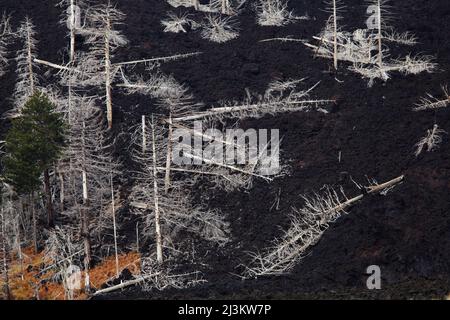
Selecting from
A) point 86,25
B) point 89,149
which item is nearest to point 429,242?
point 89,149

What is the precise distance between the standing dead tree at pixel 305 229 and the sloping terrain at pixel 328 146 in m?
0.40

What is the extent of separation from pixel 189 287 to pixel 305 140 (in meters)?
9.70

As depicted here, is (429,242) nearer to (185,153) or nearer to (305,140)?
(305,140)

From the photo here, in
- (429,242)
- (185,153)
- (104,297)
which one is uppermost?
(185,153)

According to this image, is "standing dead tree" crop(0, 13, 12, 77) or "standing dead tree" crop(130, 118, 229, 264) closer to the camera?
"standing dead tree" crop(130, 118, 229, 264)

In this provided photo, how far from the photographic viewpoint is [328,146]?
34.2 metres

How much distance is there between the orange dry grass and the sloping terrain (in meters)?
1.58

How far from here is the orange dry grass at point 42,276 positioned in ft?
98.1

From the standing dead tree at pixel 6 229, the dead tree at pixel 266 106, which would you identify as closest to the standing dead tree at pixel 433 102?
the dead tree at pixel 266 106

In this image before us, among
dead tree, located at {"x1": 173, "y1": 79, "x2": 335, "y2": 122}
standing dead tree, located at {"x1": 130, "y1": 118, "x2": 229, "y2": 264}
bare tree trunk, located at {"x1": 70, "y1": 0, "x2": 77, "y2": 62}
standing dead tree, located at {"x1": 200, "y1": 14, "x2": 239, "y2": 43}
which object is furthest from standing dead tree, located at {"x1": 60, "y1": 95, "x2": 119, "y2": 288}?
standing dead tree, located at {"x1": 200, "y1": 14, "x2": 239, "y2": 43}

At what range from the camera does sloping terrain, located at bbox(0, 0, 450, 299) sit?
2812 centimetres

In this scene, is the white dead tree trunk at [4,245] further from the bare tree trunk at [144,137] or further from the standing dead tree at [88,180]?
the bare tree trunk at [144,137]

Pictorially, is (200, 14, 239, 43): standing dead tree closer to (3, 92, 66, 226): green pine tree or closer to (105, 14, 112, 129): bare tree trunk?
(105, 14, 112, 129): bare tree trunk

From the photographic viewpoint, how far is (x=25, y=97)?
37.3m
